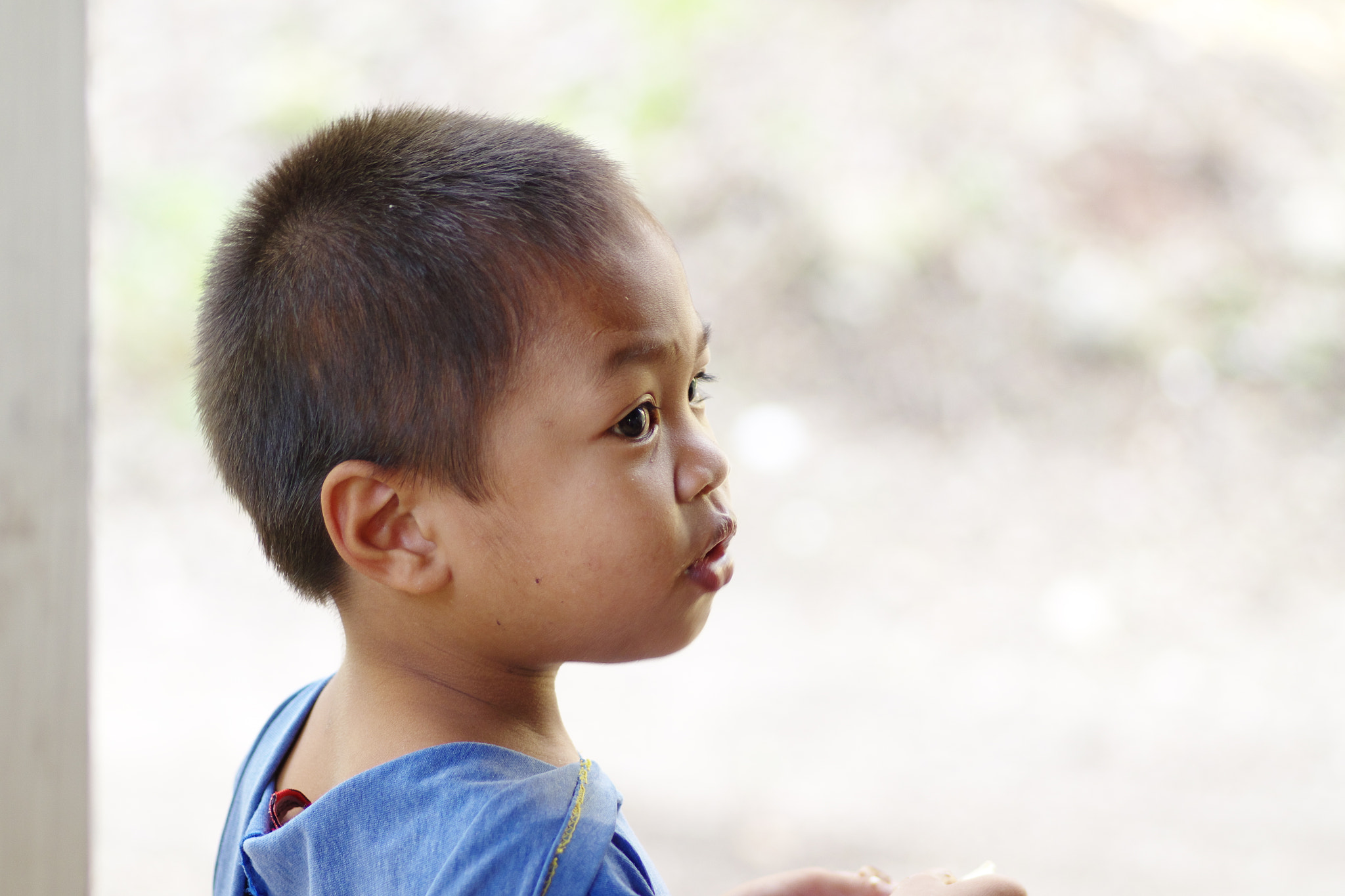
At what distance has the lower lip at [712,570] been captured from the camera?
717 millimetres

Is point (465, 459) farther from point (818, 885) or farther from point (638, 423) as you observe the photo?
point (818, 885)

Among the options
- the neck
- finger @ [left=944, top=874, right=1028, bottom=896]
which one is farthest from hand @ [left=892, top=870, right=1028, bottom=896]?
the neck

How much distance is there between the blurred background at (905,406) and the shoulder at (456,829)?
1.52 m

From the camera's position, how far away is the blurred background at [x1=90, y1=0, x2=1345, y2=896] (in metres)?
2.30

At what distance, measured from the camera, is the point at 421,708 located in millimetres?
700

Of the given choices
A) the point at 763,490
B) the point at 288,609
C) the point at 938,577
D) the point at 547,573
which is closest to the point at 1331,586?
the point at 938,577

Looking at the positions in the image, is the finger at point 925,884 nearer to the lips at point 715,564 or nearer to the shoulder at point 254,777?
the lips at point 715,564

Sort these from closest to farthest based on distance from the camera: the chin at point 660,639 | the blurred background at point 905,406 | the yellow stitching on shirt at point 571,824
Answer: the yellow stitching on shirt at point 571,824 < the chin at point 660,639 < the blurred background at point 905,406

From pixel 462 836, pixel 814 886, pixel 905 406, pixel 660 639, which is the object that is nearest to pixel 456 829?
pixel 462 836

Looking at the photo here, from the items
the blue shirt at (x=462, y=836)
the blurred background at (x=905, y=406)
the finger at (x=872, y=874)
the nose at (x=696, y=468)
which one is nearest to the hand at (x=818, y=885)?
the finger at (x=872, y=874)

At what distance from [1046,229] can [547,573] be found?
2.92 metres

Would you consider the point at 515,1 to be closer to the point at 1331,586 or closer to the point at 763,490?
the point at 763,490

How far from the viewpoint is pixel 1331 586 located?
2.81 metres

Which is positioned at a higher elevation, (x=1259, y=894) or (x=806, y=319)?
(x=806, y=319)
